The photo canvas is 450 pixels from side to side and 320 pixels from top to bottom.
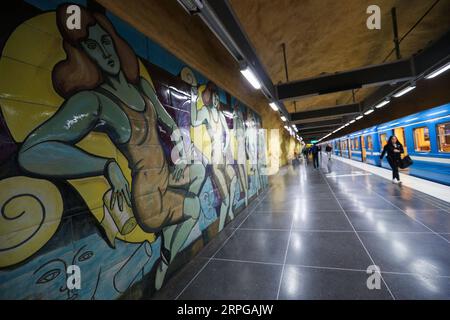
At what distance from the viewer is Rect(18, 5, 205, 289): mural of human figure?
4.68ft

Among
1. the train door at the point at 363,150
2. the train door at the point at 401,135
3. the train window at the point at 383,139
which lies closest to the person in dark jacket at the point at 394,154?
the train door at the point at 401,135

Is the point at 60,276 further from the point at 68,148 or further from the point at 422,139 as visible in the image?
the point at 422,139

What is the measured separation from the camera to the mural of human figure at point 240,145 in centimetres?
515

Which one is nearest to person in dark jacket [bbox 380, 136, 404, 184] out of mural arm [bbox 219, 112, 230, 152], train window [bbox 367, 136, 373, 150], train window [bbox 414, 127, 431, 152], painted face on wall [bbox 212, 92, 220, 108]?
train window [bbox 414, 127, 431, 152]

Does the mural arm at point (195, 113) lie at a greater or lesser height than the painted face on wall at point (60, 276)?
greater

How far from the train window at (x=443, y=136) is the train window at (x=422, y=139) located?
0.94 m

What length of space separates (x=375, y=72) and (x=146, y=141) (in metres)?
5.92

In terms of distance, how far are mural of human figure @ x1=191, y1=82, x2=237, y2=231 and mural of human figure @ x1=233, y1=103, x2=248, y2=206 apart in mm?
580

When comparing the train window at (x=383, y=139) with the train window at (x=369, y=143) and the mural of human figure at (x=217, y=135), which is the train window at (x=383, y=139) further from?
Result: the mural of human figure at (x=217, y=135)

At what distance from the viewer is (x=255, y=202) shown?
5996 millimetres
